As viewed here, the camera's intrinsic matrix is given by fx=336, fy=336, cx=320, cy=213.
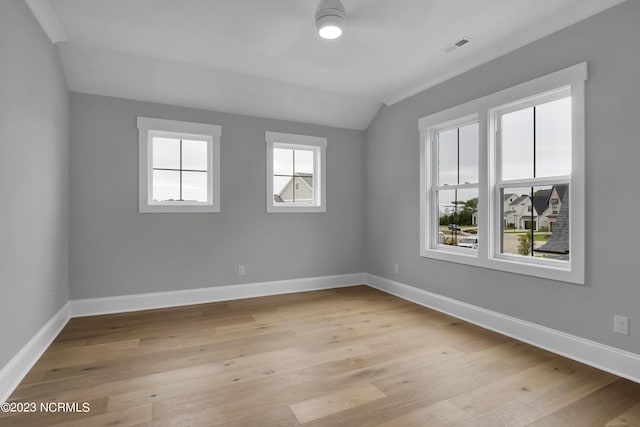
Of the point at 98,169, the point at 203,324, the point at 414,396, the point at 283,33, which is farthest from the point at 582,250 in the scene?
the point at 98,169

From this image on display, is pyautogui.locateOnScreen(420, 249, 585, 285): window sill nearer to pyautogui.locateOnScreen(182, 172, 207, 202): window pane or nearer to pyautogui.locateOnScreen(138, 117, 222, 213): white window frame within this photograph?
pyautogui.locateOnScreen(138, 117, 222, 213): white window frame

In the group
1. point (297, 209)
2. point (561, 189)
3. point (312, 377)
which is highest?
point (561, 189)

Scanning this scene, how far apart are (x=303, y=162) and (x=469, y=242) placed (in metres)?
2.52

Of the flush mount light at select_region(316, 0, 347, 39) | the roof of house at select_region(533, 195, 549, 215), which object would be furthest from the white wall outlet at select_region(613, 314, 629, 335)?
the flush mount light at select_region(316, 0, 347, 39)

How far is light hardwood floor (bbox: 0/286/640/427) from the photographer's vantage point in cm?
192

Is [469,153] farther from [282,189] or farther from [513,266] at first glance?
[282,189]

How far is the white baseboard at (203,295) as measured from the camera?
147 inches

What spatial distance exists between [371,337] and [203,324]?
1714mm

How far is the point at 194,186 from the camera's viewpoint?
4.29 meters

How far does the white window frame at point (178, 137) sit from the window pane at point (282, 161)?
32.4 inches

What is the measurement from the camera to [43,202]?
9.33ft

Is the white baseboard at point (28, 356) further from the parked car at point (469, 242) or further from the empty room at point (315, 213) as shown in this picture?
the parked car at point (469, 242)

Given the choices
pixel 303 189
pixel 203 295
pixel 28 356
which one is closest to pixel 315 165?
pixel 303 189

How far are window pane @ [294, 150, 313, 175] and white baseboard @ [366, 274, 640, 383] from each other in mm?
2260
